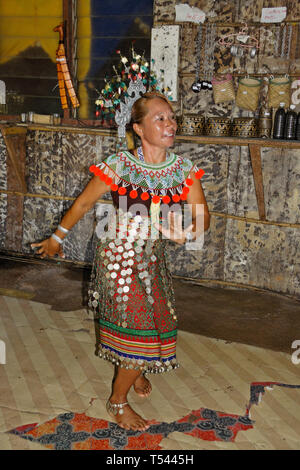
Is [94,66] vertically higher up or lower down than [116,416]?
higher up

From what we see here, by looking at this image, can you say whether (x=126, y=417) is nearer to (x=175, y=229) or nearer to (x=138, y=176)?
(x=175, y=229)

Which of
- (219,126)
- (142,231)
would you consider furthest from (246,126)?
(142,231)

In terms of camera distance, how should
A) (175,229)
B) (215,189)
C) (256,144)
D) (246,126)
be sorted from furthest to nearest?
(215,189) → (246,126) → (256,144) → (175,229)

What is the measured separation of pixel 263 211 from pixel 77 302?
82.3 inches

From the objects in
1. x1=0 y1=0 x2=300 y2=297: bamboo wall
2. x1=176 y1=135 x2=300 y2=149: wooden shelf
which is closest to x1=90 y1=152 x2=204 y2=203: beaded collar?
x1=176 y1=135 x2=300 y2=149: wooden shelf

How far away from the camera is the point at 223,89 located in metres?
5.24

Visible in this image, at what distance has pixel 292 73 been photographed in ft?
16.5

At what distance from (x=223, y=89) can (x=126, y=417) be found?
372cm

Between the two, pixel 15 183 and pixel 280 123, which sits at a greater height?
pixel 280 123

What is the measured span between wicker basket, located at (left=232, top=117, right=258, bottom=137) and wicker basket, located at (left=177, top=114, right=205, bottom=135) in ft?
1.26

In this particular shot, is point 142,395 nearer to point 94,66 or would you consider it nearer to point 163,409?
point 163,409

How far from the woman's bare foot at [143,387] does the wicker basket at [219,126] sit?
295 centimetres

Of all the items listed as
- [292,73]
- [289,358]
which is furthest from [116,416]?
[292,73]

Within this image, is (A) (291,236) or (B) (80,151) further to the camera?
(B) (80,151)
